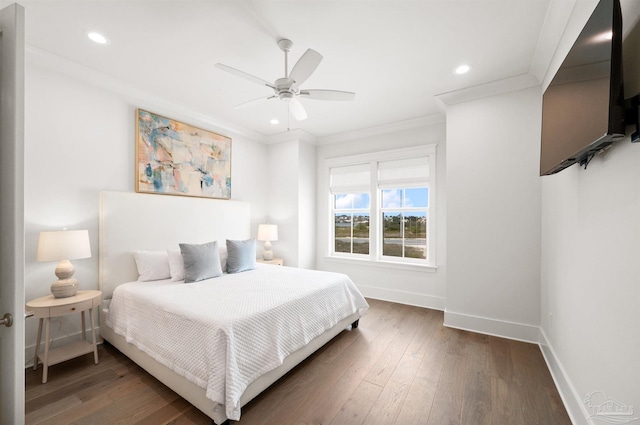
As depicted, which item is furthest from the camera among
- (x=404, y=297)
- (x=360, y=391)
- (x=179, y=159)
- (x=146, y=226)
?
(x=404, y=297)

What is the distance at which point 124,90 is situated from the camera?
2.98 m

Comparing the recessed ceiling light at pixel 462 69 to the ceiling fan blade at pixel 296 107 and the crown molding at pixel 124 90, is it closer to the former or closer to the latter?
the ceiling fan blade at pixel 296 107

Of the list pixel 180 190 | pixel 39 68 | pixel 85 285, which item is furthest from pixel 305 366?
pixel 39 68

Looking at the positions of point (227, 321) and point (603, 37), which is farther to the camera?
point (227, 321)

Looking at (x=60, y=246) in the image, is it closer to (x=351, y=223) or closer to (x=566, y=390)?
(x=351, y=223)

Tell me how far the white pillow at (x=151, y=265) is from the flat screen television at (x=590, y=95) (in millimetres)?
3627

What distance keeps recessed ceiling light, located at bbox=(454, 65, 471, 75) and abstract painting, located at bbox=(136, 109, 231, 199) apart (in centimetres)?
320

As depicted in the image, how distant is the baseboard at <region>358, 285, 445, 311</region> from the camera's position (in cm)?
386

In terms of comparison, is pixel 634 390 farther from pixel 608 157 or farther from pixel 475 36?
pixel 475 36

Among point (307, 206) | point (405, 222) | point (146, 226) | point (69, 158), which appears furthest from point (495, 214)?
point (69, 158)

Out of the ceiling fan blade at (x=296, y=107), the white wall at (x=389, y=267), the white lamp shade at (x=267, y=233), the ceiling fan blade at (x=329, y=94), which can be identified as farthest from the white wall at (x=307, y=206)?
the ceiling fan blade at (x=329, y=94)

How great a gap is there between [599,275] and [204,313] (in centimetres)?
244

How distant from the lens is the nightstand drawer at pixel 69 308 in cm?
220

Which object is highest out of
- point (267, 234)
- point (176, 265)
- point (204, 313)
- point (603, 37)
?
point (603, 37)
